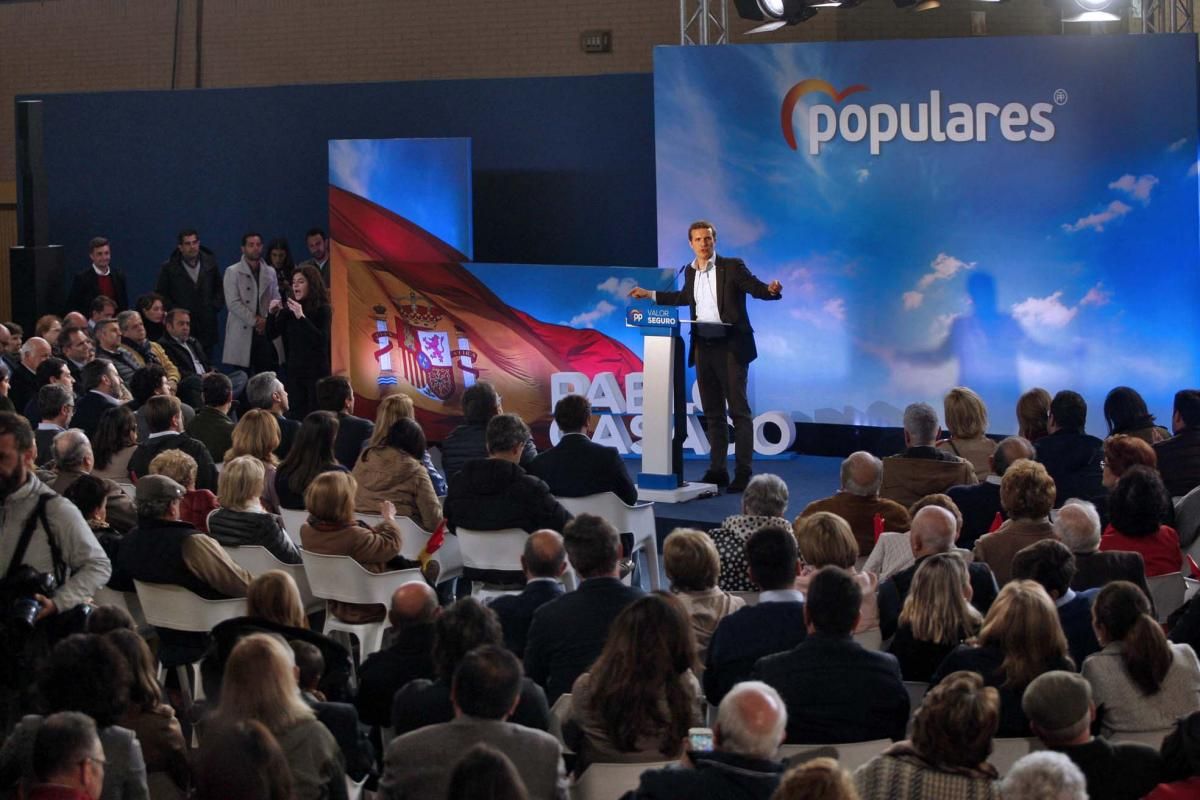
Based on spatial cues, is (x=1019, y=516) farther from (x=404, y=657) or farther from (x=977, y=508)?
(x=404, y=657)

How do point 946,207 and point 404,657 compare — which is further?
point 946,207

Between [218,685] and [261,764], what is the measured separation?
1.13 m

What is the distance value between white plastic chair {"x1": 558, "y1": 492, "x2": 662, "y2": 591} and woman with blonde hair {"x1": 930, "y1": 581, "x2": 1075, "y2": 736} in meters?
2.55

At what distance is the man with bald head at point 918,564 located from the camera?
504 centimetres

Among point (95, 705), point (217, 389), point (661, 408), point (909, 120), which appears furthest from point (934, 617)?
point (909, 120)

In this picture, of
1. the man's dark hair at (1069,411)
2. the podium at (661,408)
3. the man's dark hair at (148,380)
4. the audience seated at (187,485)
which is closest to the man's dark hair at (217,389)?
the man's dark hair at (148,380)

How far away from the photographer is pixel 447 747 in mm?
3652

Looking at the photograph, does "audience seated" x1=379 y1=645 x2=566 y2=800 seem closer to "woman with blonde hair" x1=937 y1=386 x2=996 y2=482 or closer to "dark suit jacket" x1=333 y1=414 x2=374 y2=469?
"woman with blonde hair" x1=937 y1=386 x2=996 y2=482

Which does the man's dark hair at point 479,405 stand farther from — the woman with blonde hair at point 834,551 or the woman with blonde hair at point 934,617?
the woman with blonde hair at point 934,617

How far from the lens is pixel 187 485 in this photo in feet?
20.1

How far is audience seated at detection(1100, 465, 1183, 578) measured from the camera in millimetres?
5559

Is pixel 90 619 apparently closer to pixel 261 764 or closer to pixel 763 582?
pixel 261 764

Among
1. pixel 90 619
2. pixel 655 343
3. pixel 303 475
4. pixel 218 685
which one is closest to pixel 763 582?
pixel 218 685

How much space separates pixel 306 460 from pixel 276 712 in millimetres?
2983
